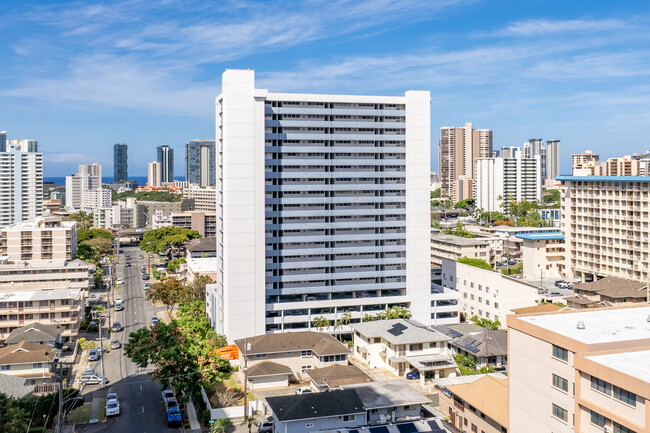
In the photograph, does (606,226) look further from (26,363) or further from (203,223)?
(203,223)

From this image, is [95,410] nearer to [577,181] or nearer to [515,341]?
[515,341]

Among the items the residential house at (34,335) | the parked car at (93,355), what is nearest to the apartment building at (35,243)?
the residential house at (34,335)

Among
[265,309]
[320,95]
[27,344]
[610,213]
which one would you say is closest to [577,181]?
[610,213]

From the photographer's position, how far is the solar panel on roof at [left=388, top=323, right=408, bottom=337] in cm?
6500

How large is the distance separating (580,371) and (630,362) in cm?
213

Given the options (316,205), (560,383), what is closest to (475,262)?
(316,205)

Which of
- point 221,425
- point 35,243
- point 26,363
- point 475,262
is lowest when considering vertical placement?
point 221,425

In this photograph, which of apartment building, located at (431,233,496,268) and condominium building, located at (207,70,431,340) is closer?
condominium building, located at (207,70,431,340)

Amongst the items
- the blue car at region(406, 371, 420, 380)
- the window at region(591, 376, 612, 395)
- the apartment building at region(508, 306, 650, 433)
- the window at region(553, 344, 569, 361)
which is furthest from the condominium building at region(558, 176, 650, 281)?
the window at region(591, 376, 612, 395)

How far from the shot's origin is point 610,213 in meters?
103

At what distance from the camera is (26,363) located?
2351 inches

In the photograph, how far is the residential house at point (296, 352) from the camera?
61.3 m

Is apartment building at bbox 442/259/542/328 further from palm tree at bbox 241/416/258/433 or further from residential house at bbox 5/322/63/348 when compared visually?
residential house at bbox 5/322/63/348

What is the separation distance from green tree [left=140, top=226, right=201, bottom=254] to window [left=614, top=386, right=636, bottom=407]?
12251 cm
